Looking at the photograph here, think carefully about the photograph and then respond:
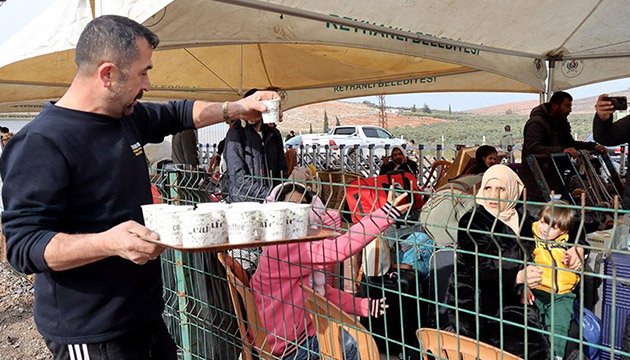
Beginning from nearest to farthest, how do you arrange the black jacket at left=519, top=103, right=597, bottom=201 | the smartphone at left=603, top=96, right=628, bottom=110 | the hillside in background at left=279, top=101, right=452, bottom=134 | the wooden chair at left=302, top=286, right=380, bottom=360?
the wooden chair at left=302, top=286, right=380, bottom=360
the smartphone at left=603, top=96, right=628, bottom=110
the black jacket at left=519, top=103, right=597, bottom=201
the hillside in background at left=279, top=101, right=452, bottom=134

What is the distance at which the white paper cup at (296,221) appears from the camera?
156 centimetres

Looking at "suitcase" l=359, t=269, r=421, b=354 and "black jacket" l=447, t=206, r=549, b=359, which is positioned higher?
"black jacket" l=447, t=206, r=549, b=359

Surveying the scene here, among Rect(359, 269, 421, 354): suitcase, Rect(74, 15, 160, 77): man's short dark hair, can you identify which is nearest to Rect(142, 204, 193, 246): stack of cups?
Rect(74, 15, 160, 77): man's short dark hair

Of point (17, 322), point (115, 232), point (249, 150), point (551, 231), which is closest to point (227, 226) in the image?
point (115, 232)

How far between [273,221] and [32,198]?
28.3 inches

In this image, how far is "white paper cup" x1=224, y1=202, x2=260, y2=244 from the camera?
148cm

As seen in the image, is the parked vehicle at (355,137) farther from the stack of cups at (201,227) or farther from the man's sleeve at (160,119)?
the stack of cups at (201,227)

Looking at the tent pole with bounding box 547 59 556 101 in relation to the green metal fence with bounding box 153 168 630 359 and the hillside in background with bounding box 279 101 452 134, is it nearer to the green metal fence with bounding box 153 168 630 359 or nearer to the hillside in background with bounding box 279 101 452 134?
the green metal fence with bounding box 153 168 630 359

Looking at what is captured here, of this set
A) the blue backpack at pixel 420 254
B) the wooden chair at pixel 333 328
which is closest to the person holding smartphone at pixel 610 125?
the blue backpack at pixel 420 254

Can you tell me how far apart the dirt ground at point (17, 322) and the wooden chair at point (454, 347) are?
336 cm

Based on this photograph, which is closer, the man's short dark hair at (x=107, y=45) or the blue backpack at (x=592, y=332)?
the man's short dark hair at (x=107, y=45)

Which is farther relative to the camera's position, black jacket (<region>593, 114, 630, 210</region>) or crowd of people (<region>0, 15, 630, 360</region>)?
black jacket (<region>593, 114, 630, 210</region>)

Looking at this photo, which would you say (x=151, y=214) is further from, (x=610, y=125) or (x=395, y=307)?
(x=610, y=125)

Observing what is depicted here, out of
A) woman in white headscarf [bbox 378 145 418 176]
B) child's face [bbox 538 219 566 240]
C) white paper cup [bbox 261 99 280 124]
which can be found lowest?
child's face [bbox 538 219 566 240]
